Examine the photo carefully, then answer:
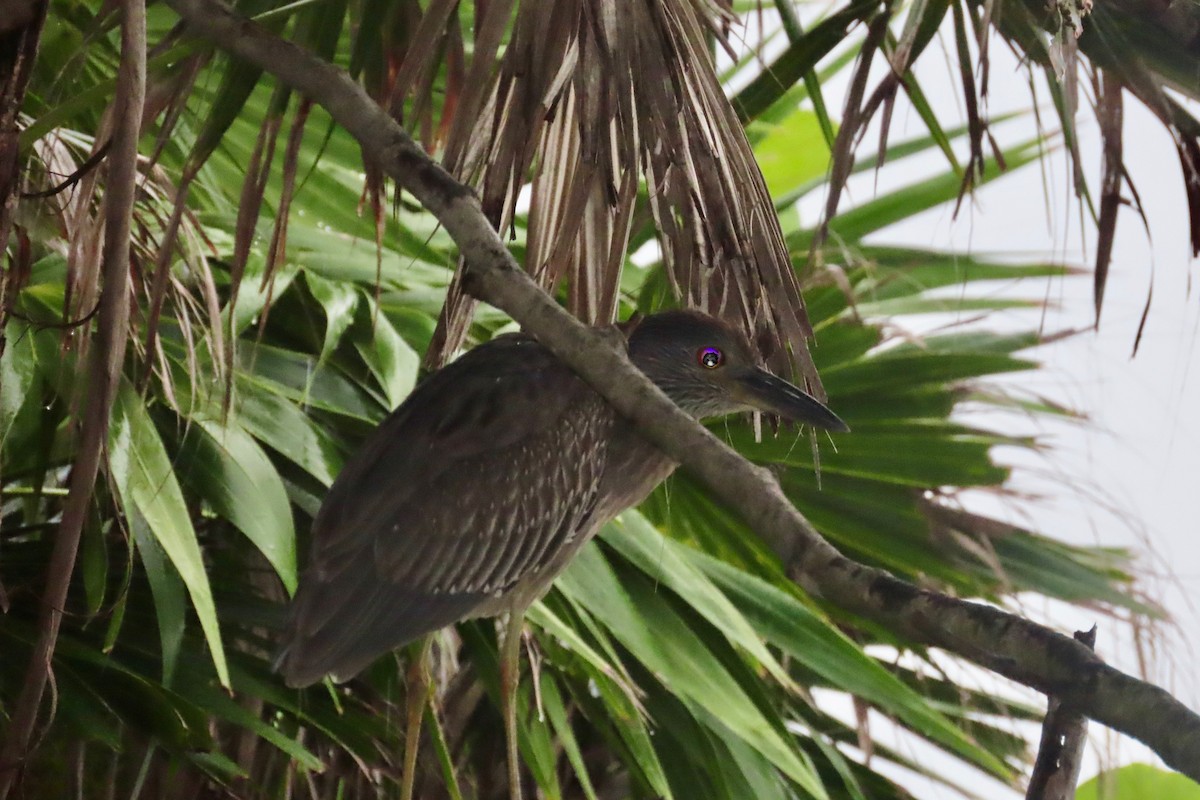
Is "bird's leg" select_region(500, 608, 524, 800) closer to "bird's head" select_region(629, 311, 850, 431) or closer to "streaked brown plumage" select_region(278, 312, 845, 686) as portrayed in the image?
"streaked brown plumage" select_region(278, 312, 845, 686)

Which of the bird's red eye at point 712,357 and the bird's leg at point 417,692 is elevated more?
the bird's red eye at point 712,357

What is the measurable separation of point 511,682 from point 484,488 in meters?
0.27

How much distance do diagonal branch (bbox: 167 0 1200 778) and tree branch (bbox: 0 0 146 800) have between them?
0.33 ft

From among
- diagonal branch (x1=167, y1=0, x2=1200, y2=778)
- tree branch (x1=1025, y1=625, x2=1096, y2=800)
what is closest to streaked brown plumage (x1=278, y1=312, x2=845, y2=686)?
diagonal branch (x1=167, y1=0, x2=1200, y2=778)

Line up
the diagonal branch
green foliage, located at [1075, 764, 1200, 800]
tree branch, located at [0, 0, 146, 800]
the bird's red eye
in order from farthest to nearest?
1. green foliage, located at [1075, 764, 1200, 800]
2. the bird's red eye
3. tree branch, located at [0, 0, 146, 800]
4. the diagonal branch

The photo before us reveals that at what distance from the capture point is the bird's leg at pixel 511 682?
4.93ft

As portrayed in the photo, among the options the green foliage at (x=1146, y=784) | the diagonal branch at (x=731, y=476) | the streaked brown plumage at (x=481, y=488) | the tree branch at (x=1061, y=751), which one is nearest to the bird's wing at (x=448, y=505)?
the streaked brown plumage at (x=481, y=488)

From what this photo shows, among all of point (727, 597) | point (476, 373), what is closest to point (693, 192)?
point (476, 373)

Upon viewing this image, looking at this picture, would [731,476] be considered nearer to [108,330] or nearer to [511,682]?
[108,330]

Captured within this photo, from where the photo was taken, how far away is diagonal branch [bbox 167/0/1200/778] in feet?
2.21

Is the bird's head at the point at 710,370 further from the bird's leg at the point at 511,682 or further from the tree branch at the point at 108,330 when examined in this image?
the tree branch at the point at 108,330

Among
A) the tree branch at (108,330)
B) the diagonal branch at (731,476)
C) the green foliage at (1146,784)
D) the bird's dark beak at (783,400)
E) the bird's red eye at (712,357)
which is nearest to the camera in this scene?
the diagonal branch at (731,476)

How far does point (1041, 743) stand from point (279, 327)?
143 cm

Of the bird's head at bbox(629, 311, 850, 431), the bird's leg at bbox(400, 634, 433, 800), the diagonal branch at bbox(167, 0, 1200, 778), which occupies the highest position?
the bird's head at bbox(629, 311, 850, 431)
